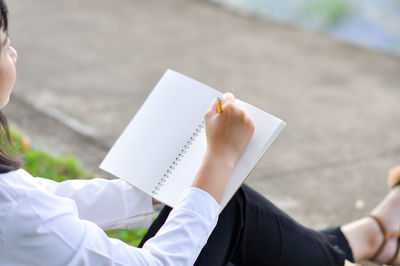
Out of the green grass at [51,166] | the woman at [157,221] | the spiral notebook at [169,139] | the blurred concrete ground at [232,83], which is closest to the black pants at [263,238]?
the woman at [157,221]

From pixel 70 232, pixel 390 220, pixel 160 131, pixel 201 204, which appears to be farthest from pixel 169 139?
pixel 390 220

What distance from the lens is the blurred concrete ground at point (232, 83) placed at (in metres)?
2.69

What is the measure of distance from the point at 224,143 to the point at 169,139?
0.82 feet

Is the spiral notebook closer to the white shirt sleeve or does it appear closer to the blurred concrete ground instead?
the white shirt sleeve

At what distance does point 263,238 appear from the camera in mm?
1466

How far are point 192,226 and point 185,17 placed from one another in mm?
4150

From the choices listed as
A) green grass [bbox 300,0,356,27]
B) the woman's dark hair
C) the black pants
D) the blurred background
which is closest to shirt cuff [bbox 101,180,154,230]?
the black pants

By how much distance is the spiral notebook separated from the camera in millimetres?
1303

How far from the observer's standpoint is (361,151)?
115 inches

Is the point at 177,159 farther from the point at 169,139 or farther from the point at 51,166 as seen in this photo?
the point at 51,166

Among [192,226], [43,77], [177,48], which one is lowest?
[43,77]

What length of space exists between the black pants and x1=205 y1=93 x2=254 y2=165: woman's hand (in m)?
0.25

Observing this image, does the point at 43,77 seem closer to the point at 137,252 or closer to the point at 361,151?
the point at 361,151

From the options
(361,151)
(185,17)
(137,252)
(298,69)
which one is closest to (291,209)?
(361,151)
